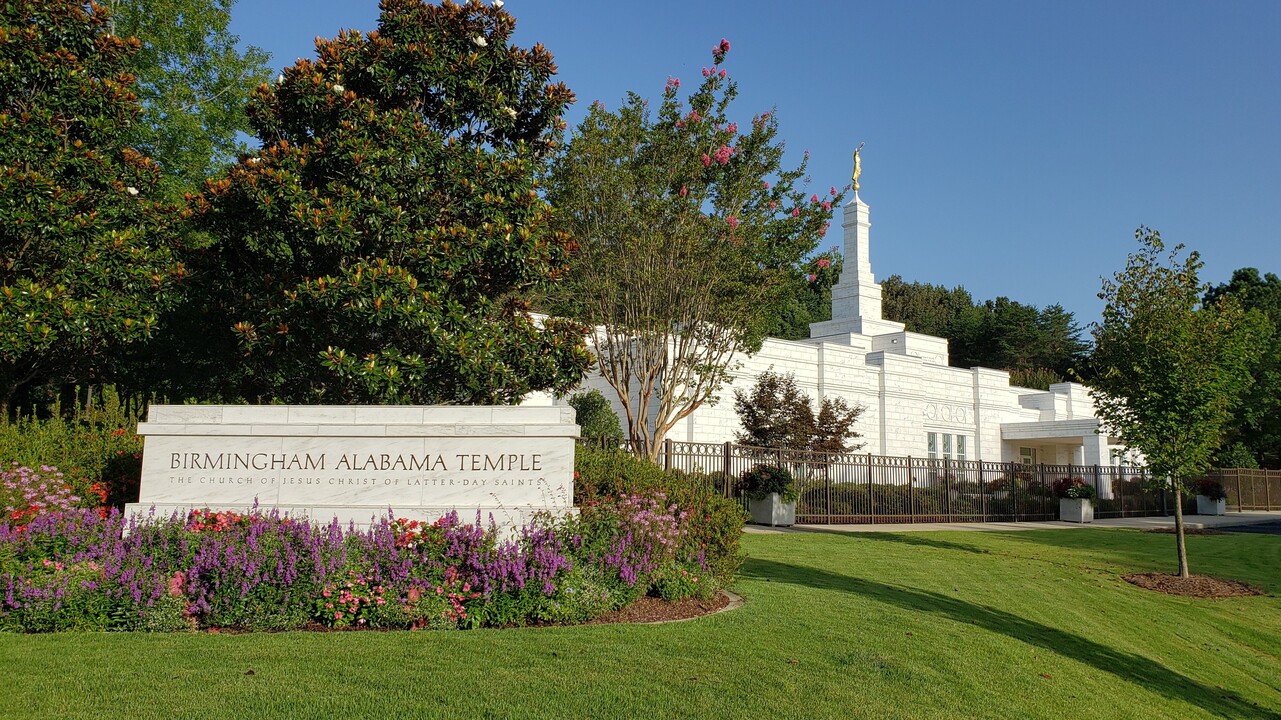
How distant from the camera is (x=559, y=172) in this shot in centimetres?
1612

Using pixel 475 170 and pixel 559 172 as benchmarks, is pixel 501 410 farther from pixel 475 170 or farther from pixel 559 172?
pixel 559 172

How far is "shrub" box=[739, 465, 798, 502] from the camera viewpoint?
772 inches

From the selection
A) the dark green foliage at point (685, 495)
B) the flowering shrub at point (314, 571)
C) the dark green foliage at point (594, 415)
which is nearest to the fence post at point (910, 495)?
the dark green foliage at point (594, 415)

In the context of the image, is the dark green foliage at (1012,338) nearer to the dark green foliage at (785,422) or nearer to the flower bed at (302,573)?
the dark green foliage at (785,422)

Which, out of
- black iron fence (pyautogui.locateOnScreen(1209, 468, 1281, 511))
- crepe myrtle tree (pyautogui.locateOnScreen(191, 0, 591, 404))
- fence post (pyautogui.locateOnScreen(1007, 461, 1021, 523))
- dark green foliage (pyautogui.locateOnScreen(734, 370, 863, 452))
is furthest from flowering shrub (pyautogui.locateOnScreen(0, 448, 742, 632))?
black iron fence (pyautogui.locateOnScreen(1209, 468, 1281, 511))

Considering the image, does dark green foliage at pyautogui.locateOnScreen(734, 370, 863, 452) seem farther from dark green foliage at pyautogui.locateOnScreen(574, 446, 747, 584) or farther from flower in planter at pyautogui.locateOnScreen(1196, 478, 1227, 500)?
dark green foliage at pyautogui.locateOnScreen(574, 446, 747, 584)

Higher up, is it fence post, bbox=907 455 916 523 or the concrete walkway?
fence post, bbox=907 455 916 523

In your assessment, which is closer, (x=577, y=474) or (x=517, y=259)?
(x=577, y=474)

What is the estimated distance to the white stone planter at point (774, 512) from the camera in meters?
19.5

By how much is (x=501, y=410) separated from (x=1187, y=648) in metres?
7.50

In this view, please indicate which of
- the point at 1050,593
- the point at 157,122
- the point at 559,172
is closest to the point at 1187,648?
the point at 1050,593

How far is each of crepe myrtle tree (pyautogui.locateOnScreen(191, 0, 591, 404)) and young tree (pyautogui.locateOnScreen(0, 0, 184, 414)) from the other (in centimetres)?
97

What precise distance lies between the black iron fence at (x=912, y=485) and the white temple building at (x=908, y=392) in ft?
18.0

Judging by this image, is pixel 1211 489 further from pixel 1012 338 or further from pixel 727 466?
pixel 1012 338
